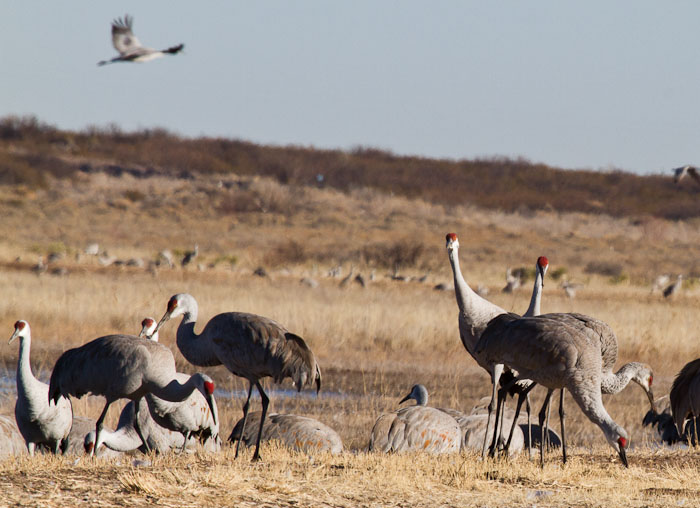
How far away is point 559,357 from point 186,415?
2888 millimetres

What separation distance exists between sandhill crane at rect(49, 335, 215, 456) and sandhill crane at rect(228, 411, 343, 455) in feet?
3.17

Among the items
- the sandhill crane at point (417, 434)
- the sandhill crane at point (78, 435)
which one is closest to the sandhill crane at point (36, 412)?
the sandhill crane at point (78, 435)

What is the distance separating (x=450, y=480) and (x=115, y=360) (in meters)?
2.43

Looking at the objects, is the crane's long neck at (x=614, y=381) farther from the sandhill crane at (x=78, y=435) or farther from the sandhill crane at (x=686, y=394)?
the sandhill crane at (x=78, y=435)

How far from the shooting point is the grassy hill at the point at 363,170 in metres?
56.5

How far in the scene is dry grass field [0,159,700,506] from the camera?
5.95 metres

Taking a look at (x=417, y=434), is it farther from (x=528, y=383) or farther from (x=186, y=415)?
(x=186, y=415)

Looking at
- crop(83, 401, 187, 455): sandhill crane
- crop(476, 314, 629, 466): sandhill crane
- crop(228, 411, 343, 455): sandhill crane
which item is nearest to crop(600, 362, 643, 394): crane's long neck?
crop(476, 314, 629, 466): sandhill crane

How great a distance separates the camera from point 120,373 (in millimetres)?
7105

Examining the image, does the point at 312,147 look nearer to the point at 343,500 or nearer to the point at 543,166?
the point at 543,166

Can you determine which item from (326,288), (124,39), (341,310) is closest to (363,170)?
(326,288)

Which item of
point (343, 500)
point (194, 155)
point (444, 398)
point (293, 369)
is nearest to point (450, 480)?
point (343, 500)

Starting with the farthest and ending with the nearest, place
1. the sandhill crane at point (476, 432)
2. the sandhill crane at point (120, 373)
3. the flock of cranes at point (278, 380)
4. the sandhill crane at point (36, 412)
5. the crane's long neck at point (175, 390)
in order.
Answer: the sandhill crane at point (476, 432)
the sandhill crane at point (36, 412)
the crane's long neck at point (175, 390)
the sandhill crane at point (120, 373)
the flock of cranes at point (278, 380)

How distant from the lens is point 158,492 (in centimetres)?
545
